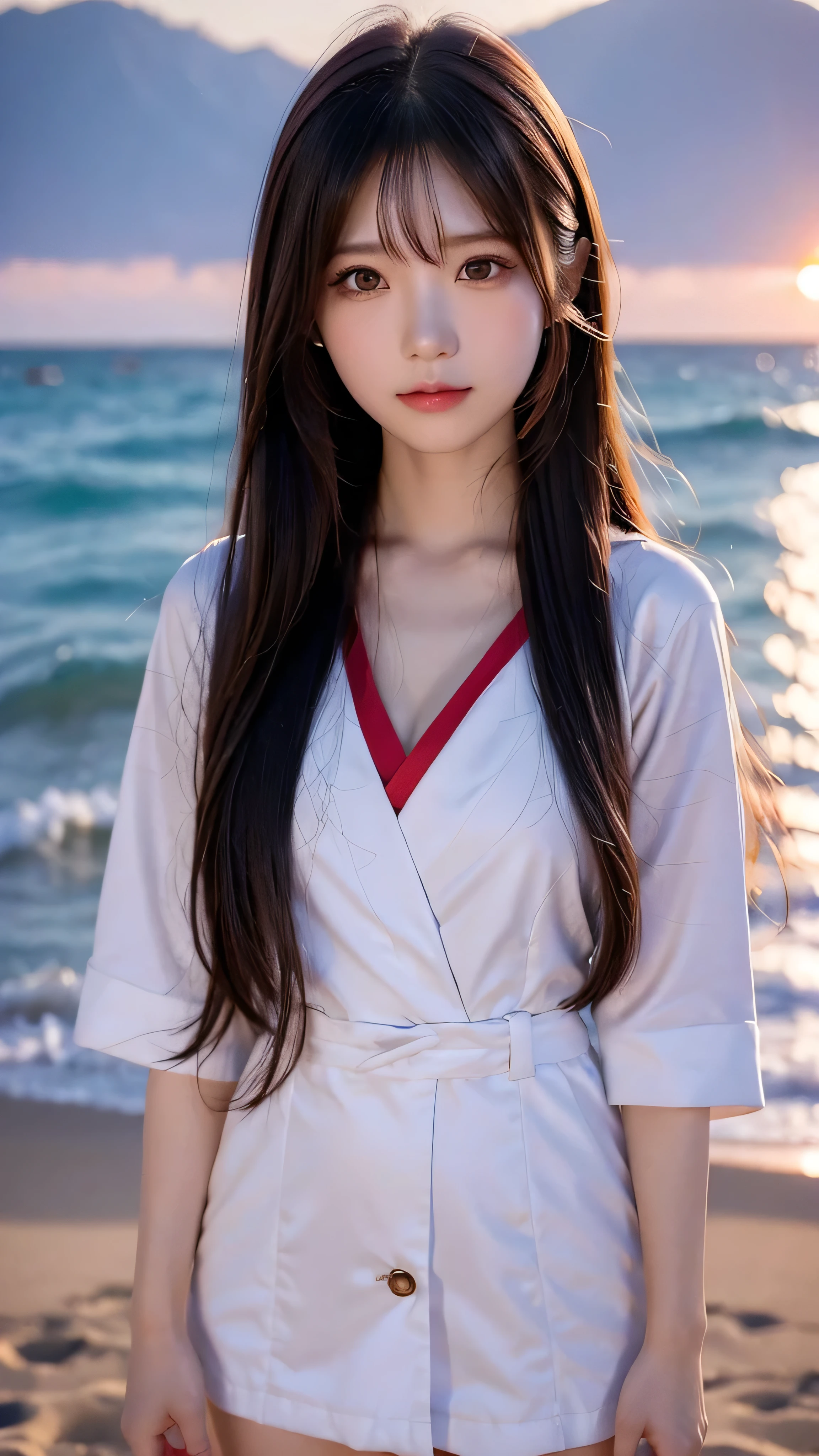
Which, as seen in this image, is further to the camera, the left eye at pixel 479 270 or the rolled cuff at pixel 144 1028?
the rolled cuff at pixel 144 1028

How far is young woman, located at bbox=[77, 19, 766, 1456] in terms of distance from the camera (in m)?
1.11

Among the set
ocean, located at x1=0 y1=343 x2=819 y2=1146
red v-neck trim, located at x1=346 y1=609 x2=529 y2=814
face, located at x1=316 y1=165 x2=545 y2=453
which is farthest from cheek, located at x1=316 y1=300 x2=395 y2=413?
ocean, located at x1=0 y1=343 x2=819 y2=1146

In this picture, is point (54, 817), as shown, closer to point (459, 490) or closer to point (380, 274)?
point (459, 490)

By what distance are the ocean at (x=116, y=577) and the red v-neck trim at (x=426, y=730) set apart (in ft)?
8.06

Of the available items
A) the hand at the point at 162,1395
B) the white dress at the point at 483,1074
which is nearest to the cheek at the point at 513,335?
the white dress at the point at 483,1074

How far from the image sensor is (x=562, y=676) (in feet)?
3.80

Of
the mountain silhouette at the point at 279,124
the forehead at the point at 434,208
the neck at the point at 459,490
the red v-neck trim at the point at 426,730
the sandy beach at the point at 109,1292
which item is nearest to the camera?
the forehead at the point at 434,208

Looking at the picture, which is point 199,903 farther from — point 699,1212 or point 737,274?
point 737,274

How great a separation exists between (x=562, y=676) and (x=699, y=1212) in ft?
1.63

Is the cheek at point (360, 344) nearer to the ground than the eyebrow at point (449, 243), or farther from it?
nearer to the ground

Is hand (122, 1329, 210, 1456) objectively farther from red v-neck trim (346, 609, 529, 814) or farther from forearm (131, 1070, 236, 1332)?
red v-neck trim (346, 609, 529, 814)

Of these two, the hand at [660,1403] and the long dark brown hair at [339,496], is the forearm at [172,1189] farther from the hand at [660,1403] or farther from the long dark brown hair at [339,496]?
the hand at [660,1403]

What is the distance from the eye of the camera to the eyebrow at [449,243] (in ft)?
3.55

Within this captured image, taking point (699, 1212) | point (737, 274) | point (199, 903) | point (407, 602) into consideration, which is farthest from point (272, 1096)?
point (737, 274)
